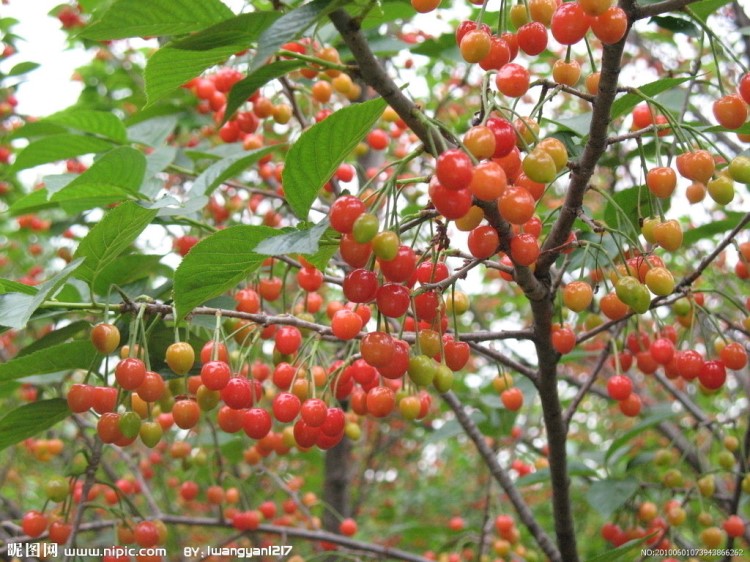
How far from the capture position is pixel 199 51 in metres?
1.36

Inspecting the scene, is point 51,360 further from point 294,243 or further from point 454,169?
point 454,169

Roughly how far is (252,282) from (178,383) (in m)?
0.40

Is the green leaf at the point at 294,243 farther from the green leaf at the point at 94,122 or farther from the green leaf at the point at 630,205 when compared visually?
the green leaf at the point at 94,122

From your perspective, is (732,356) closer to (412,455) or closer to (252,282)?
(252,282)

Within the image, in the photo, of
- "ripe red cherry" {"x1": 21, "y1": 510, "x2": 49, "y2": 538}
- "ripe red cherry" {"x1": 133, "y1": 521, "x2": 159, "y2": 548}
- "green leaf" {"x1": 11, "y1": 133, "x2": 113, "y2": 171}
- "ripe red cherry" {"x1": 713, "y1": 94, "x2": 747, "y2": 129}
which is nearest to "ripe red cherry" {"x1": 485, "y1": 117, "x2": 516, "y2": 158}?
"ripe red cherry" {"x1": 713, "y1": 94, "x2": 747, "y2": 129}

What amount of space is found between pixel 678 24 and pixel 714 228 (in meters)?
0.79

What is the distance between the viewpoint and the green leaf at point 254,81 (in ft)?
4.38

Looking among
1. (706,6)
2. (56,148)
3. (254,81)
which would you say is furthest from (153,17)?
(706,6)

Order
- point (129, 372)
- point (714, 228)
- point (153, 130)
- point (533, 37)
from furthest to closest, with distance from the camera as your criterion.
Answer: point (153, 130), point (714, 228), point (129, 372), point (533, 37)

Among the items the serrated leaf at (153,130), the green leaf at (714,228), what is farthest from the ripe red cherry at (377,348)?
the serrated leaf at (153,130)

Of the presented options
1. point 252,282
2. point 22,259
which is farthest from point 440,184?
point 22,259

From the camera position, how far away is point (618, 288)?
157cm

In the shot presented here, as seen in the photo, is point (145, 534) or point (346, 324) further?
point (145, 534)

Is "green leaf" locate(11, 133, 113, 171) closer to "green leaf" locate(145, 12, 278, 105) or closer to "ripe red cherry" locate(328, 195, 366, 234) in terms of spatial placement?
"green leaf" locate(145, 12, 278, 105)
